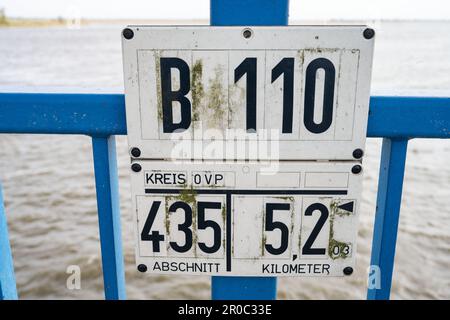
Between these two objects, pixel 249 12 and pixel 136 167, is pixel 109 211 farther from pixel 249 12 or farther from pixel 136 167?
pixel 249 12

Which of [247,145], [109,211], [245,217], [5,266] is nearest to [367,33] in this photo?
[247,145]

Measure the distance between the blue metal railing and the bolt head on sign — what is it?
0.05 m

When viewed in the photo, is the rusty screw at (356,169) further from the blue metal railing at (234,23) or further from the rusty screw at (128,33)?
the rusty screw at (128,33)

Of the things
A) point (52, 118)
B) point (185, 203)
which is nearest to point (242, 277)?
point (185, 203)

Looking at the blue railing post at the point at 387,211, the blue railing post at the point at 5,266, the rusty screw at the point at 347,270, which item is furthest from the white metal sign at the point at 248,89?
the blue railing post at the point at 5,266

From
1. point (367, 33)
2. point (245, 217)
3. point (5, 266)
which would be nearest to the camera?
point (367, 33)

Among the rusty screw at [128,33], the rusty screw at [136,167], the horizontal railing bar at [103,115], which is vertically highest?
the rusty screw at [128,33]

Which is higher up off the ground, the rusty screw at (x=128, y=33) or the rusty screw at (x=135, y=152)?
the rusty screw at (x=128, y=33)

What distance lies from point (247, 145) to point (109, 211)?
433 millimetres

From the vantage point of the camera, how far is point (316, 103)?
98cm

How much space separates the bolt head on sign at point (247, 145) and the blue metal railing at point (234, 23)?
48 millimetres

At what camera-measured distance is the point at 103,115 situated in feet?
3.37

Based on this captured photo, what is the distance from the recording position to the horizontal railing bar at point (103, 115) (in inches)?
38.9
